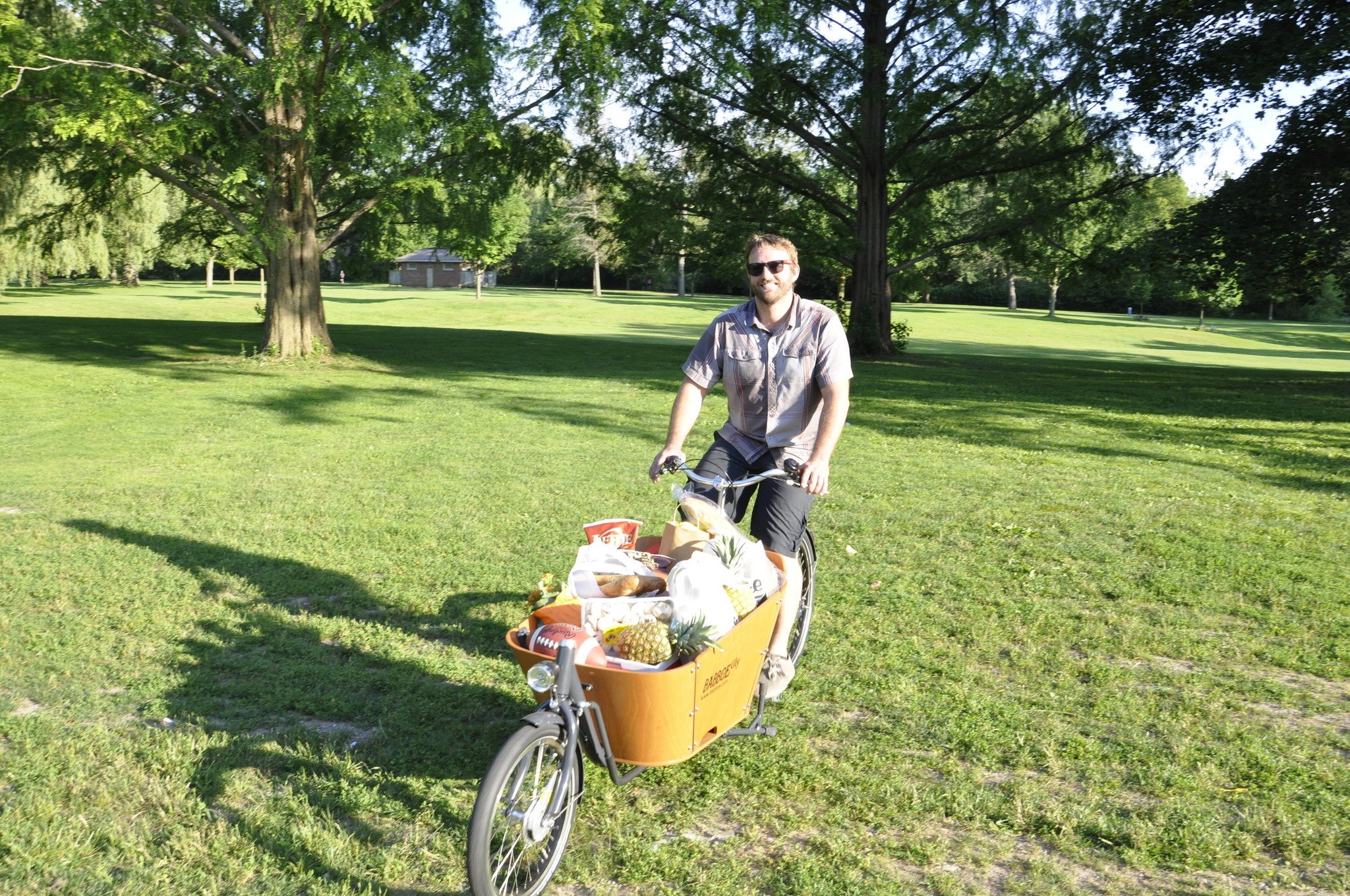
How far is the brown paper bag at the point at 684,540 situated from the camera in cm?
411

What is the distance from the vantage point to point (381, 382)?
18.3 metres

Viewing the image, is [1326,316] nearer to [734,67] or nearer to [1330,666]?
[734,67]

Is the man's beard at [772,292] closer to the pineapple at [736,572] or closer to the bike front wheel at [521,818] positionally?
the pineapple at [736,572]

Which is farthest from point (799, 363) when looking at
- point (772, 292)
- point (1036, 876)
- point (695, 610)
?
point (1036, 876)

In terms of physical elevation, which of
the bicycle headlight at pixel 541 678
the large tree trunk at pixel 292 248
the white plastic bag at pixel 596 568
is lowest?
the bicycle headlight at pixel 541 678

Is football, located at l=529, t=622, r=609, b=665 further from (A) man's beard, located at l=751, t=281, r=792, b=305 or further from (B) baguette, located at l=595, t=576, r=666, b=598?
(A) man's beard, located at l=751, t=281, r=792, b=305

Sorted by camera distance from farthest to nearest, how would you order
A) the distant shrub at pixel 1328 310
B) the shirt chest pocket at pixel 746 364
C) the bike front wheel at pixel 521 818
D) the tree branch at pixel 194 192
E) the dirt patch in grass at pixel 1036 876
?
the distant shrub at pixel 1328 310
the tree branch at pixel 194 192
the shirt chest pocket at pixel 746 364
the dirt patch in grass at pixel 1036 876
the bike front wheel at pixel 521 818

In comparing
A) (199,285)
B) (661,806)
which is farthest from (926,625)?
(199,285)

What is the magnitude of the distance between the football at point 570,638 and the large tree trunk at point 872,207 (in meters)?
21.9

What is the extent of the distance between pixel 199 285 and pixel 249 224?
2243 inches

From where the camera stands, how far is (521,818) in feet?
10.5

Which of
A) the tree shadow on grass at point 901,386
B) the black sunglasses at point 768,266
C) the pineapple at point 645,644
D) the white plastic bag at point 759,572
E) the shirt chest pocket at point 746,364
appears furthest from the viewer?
the tree shadow on grass at point 901,386

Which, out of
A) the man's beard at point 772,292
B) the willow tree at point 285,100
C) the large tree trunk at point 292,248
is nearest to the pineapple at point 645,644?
the man's beard at point 772,292

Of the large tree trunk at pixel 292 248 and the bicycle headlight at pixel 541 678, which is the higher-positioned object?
the large tree trunk at pixel 292 248
